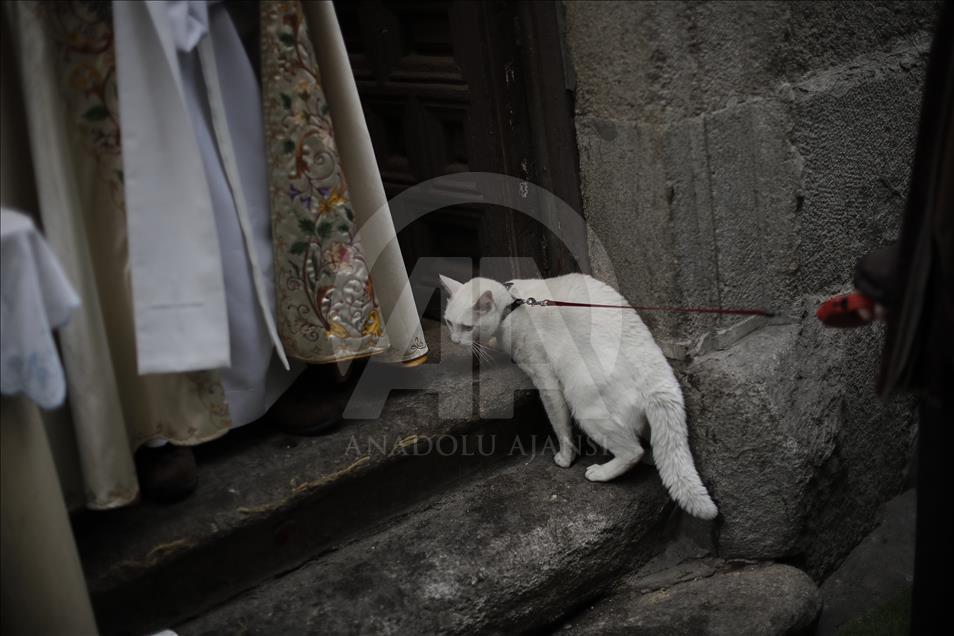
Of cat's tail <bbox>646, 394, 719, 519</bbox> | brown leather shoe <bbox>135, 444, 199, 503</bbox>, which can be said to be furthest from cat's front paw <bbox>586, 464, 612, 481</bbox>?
brown leather shoe <bbox>135, 444, 199, 503</bbox>

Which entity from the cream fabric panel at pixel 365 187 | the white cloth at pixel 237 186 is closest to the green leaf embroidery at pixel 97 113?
the white cloth at pixel 237 186

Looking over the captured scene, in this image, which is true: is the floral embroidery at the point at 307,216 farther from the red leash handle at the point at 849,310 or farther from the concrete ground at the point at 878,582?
the concrete ground at the point at 878,582

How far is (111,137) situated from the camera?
2.03 meters

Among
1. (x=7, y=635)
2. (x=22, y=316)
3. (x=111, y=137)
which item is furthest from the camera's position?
(x=111, y=137)

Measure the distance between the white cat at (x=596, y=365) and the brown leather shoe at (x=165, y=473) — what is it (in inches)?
28.9

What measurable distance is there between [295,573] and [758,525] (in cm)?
114

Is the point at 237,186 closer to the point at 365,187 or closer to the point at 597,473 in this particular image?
the point at 365,187

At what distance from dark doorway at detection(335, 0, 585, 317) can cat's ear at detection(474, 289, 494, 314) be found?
288 mm

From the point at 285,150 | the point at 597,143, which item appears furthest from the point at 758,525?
the point at 285,150

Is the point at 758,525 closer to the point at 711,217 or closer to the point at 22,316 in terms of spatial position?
the point at 711,217

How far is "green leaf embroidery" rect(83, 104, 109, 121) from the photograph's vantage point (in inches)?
79.0

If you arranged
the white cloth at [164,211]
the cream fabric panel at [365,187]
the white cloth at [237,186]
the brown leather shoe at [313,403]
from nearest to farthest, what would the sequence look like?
1. the white cloth at [164,211]
2. the white cloth at [237,186]
3. the cream fabric panel at [365,187]
4. the brown leather shoe at [313,403]

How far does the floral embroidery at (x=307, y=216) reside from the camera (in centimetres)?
221

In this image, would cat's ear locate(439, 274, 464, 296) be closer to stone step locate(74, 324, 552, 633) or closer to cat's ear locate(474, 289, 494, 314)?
cat's ear locate(474, 289, 494, 314)
